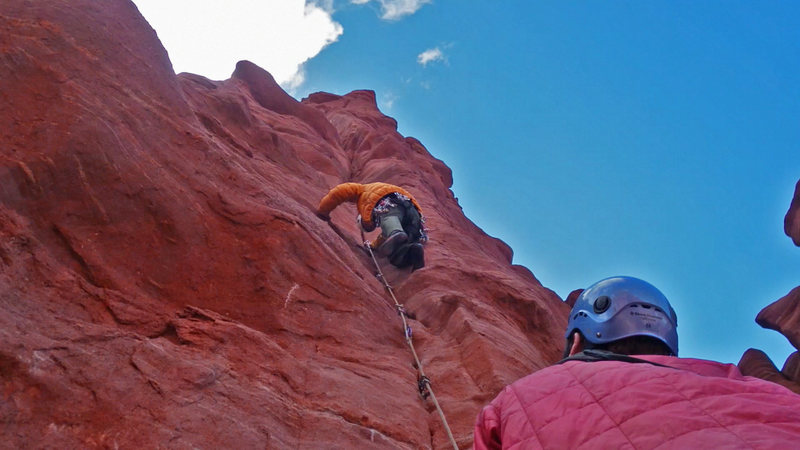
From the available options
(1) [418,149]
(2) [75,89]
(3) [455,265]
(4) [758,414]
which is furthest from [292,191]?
(1) [418,149]

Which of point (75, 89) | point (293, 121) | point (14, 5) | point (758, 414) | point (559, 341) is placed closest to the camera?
point (758, 414)

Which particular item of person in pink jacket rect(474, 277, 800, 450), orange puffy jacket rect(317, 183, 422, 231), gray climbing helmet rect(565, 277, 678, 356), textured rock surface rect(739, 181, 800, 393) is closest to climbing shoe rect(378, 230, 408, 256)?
orange puffy jacket rect(317, 183, 422, 231)

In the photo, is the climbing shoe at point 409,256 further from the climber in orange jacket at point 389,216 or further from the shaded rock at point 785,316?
the shaded rock at point 785,316

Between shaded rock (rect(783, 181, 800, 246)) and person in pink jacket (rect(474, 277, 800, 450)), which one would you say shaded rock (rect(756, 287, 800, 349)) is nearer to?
shaded rock (rect(783, 181, 800, 246))

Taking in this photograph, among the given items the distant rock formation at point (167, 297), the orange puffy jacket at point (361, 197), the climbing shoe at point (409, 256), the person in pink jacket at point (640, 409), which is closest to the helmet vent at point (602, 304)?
the person in pink jacket at point (640, 409)

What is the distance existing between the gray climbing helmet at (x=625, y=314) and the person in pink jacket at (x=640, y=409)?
3.83 ft

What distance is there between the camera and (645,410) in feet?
7.63

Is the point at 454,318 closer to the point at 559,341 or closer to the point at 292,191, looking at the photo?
the point at 559,341

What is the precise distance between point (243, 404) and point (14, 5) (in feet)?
18.1

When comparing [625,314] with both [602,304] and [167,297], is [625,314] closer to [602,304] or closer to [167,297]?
[602,304]

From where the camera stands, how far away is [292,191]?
35.4ft

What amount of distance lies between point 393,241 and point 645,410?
26.9ft

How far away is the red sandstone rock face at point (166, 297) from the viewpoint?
4004 millimetres

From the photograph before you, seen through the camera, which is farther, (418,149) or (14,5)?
(418,149)
